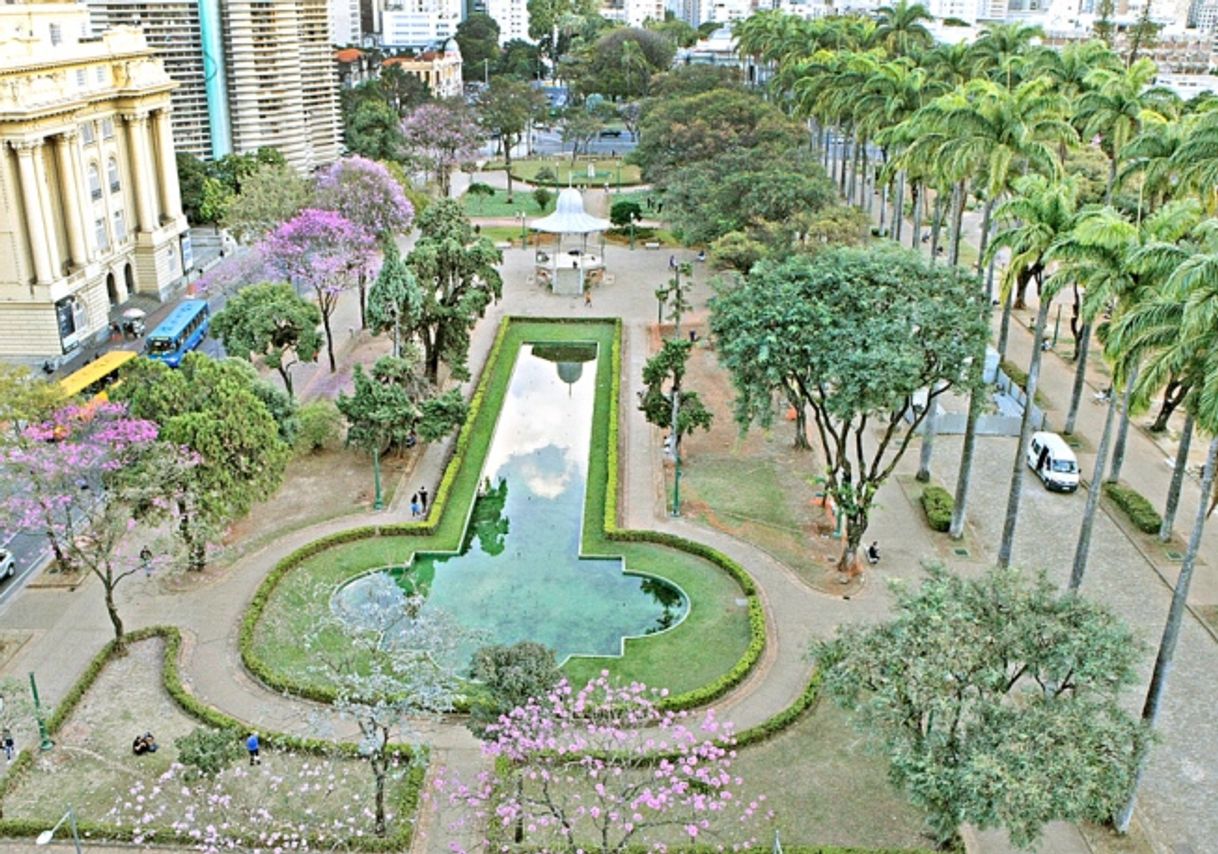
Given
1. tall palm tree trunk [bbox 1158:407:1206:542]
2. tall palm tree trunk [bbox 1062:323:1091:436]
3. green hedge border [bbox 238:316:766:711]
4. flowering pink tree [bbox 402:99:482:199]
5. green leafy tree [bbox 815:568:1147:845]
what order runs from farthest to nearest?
flowering pink tree [bbox 402:99:482:199]
tall palm tree trunk [bbox 1062:323:1091:436]
tall palm tree trunk [bbox 1158:407:1206:542]
green hedge border [bbox 238:316:766:711]
green leafy tree [bbox 815:568:1147:845]

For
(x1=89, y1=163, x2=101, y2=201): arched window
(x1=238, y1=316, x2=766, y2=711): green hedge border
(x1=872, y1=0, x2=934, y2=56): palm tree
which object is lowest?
(x1=238, y1=316, x2=766, y2=711): green hedge border

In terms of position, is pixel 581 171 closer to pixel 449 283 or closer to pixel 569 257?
pixel 569 257

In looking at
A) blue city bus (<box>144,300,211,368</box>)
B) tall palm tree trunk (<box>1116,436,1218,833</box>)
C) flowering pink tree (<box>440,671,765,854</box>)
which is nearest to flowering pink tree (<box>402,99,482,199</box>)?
blue city bus (<box>144,300,211,368</box>)

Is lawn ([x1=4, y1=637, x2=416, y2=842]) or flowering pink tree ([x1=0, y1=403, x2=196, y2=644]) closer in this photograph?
lawn ([x1=4, y1=637, x2=416, y2=842])

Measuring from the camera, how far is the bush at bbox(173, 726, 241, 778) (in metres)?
26.4

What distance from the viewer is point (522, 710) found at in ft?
86.3

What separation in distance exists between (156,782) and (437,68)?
5570 inches

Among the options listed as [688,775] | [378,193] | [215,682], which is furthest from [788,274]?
[378,193]

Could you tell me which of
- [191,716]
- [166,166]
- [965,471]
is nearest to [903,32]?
[166,166]

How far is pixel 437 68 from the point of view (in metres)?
157

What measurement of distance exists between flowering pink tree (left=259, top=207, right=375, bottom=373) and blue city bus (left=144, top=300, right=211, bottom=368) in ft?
15.6

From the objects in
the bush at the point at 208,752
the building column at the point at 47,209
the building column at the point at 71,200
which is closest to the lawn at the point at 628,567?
the bush at the point at 208,752

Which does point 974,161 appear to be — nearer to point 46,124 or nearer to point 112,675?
point 112,675

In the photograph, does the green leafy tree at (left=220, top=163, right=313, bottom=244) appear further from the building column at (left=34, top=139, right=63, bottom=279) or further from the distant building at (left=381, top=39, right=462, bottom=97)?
the distant building at (left=381, top=39, right=462, bottom=97)
